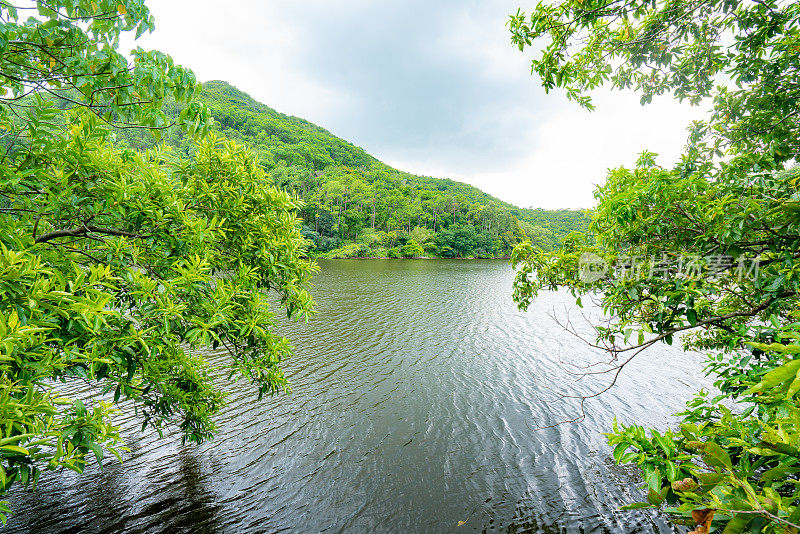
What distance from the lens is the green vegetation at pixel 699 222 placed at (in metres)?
2.30

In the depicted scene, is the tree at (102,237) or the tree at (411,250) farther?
the tree at (411,250)

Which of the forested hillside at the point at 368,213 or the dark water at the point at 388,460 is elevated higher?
the forested hillside at the point at 368,213

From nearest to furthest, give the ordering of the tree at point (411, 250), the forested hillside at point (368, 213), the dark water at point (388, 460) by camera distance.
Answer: the dark water at point (388, 460) < the tree at point (411, 250) < the forested hillside at point (368, 213)

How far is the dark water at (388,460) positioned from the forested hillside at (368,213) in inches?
1955

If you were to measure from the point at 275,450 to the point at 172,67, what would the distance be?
7019 mm

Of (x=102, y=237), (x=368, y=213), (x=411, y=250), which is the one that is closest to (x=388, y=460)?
(x=102, y=237)

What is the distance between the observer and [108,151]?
10.8 feet

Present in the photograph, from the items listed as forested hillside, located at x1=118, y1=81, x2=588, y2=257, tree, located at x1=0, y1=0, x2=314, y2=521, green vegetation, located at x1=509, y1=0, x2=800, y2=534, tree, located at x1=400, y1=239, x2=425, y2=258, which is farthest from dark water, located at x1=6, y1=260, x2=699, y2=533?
tree, located at x1=400, y1=239, x2=425, y2=258

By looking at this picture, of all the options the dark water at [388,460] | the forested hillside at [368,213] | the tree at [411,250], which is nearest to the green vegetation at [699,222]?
the dark water at [388,460]

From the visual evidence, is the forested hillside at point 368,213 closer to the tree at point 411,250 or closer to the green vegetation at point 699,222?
the tree at point 411,250

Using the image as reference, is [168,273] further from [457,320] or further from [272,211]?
[457,320]

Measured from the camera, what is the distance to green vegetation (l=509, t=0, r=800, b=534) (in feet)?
7.56

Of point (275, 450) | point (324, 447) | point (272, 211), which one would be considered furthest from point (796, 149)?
point (275, 450)

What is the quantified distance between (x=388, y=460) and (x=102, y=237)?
6292mm
